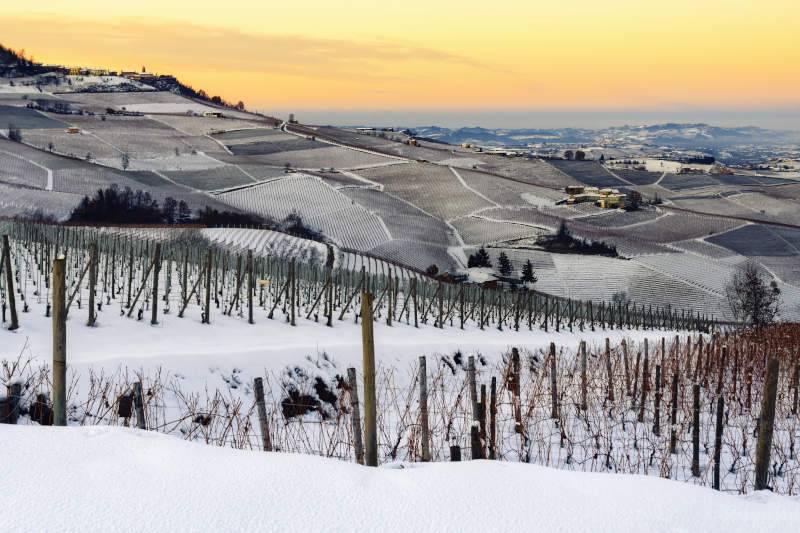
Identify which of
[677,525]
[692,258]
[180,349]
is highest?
[677,525]

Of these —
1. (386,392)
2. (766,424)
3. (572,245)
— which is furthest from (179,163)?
(766,424)

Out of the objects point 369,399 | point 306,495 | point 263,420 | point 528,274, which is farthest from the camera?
point 528,274

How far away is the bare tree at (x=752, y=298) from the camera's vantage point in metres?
44.3

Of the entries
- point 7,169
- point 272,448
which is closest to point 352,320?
point 272,448

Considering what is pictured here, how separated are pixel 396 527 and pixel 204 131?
368ft

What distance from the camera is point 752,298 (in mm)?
45688

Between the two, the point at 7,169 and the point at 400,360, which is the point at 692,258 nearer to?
the point at 400,360

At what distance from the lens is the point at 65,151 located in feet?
270

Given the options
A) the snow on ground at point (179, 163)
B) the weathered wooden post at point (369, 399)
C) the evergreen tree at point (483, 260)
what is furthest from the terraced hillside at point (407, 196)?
the weathered wooden post at point (369, 399)

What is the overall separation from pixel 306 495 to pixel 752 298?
4704 centimetres

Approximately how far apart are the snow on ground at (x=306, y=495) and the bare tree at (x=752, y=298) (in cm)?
3773

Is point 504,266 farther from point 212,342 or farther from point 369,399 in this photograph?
point 369,399

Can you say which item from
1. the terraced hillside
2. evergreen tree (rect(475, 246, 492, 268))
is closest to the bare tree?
the terraced hillside

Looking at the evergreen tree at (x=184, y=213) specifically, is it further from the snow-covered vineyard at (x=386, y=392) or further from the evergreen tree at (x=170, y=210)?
the snow-covered vineyard at (x=386, y=392)
